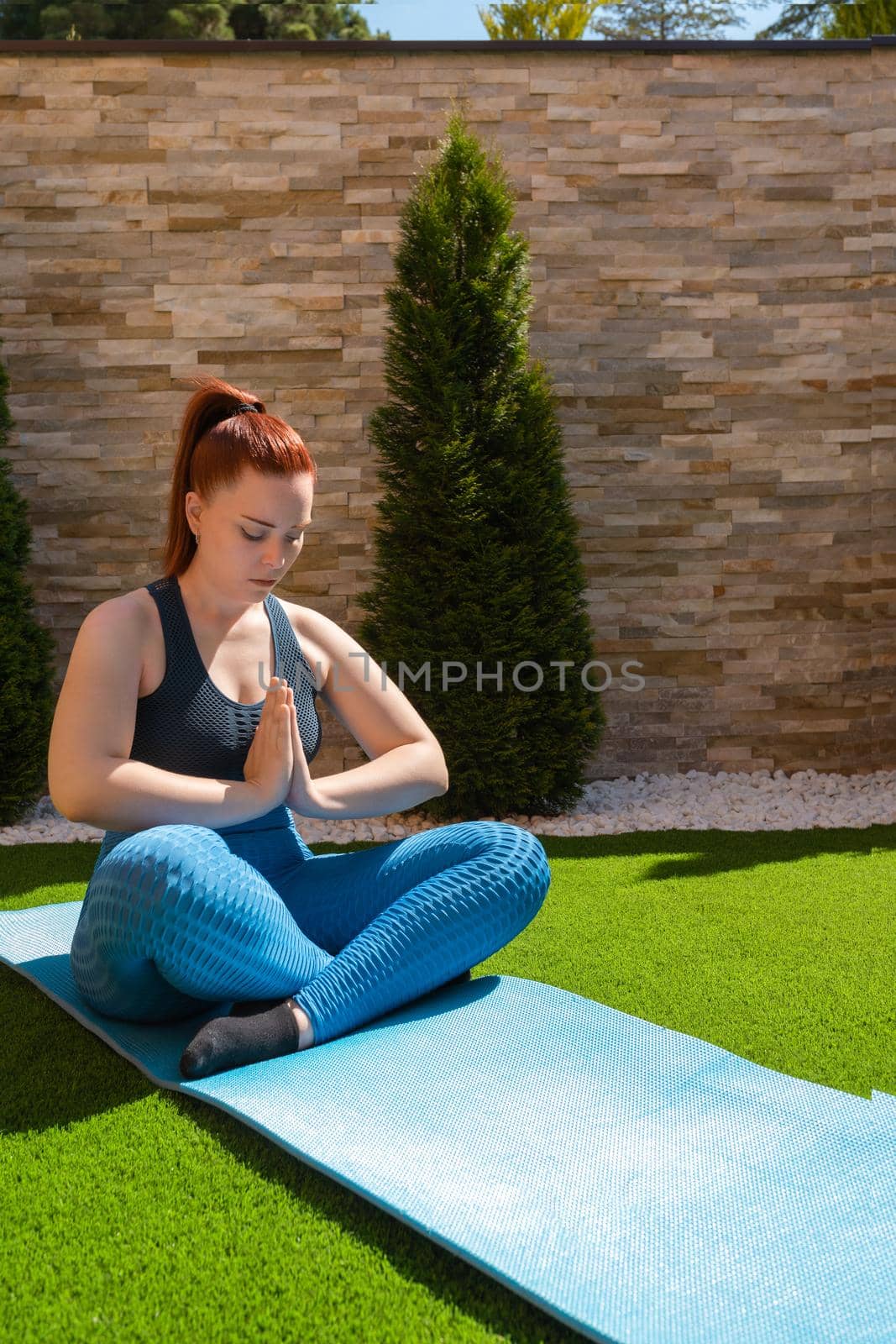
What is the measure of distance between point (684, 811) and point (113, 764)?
12.1ft

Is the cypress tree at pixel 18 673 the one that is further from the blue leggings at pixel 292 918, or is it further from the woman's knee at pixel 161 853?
the woman's knee at pixel 161 853

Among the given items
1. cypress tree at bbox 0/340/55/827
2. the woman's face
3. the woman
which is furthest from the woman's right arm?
cypress tree at bbox 0/340/55/827

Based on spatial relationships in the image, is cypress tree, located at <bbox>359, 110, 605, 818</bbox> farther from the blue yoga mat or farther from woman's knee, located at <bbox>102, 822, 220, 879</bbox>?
woman's knee, located at <bbox>102, 822, 220, 879</bbox>

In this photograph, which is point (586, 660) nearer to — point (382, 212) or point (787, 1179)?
point (382, 212)

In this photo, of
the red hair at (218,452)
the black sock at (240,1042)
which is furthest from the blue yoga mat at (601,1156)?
the red hair at (218,452)

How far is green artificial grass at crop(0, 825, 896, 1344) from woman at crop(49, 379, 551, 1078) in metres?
0.24

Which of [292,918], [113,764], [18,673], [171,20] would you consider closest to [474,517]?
[18,673]

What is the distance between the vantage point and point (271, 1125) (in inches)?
77.6

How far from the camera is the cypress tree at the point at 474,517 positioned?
5.15m

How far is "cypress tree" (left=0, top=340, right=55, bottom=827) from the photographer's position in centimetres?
518

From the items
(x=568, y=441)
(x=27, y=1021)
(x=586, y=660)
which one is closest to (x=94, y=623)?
(x=27, y=1021)

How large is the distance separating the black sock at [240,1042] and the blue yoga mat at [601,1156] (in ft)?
0.10

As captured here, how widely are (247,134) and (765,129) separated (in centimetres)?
285

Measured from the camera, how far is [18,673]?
5199 millimetres
